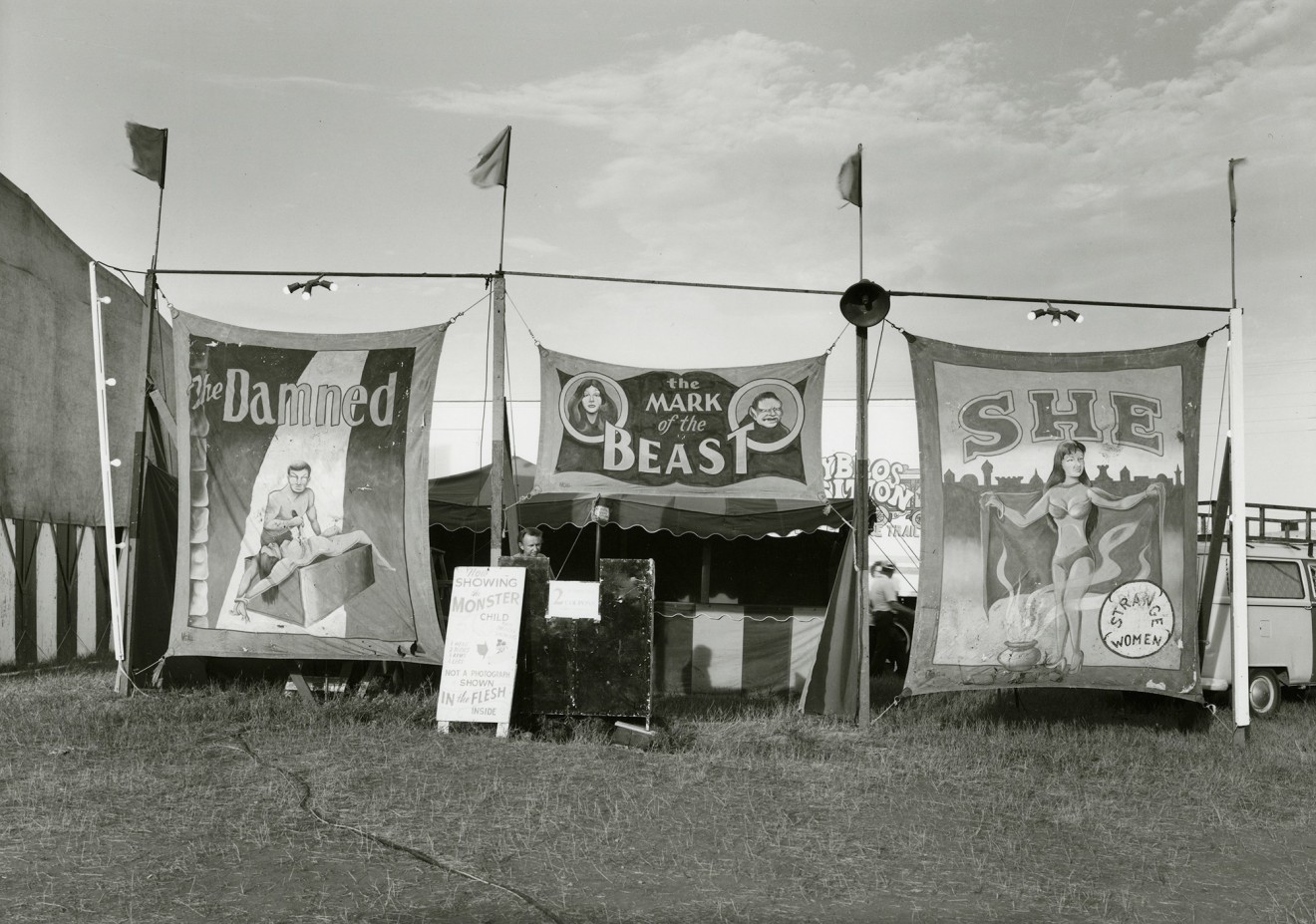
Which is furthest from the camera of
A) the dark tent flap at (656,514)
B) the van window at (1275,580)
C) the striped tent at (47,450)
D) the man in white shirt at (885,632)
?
the man in white shirt at (885,632)

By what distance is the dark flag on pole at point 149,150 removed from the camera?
38.0ft

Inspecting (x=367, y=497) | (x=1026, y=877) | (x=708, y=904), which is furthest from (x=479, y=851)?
(x=367, y=497)

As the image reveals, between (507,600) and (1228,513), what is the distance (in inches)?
278

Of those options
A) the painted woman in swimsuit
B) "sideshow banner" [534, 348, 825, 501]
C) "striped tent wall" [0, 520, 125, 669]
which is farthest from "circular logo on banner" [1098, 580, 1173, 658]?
"striped tent wall" [0, 520, 125, 669]

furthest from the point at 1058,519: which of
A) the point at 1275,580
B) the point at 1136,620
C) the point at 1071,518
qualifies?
the point at 1275,580

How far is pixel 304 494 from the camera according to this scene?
11.2 metres

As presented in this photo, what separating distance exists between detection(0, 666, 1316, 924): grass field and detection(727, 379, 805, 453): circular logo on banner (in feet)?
9.14

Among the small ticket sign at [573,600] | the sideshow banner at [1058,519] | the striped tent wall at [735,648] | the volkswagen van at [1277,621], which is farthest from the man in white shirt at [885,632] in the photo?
the small ticket sign at [573,600]

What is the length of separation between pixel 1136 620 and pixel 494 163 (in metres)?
7.69

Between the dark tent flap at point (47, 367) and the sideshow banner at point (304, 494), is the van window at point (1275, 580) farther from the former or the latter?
the dark tent flap at point (47, 367)

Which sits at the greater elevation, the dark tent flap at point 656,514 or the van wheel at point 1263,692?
the dark tent flap at point 656,514

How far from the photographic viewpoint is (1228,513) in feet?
36.6

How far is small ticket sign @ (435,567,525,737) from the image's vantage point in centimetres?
1016

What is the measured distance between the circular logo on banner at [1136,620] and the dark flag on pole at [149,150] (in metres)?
10.2
